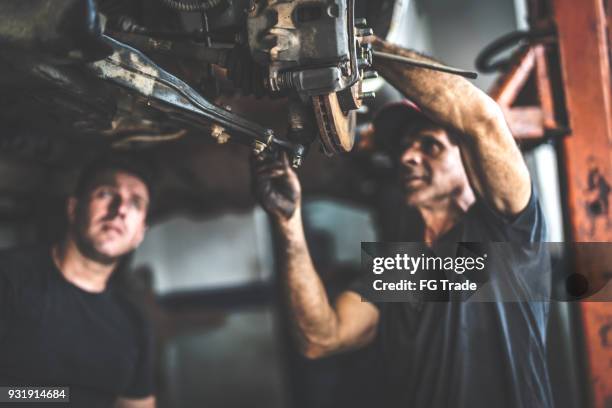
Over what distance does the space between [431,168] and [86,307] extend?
1104 mm

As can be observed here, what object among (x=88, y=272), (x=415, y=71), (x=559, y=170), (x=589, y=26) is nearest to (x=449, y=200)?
(x=559, y=170)

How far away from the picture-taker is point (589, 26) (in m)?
1.22

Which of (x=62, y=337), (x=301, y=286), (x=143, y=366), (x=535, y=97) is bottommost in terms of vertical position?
(x=143, y=366)

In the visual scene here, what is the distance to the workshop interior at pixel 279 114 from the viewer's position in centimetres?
70

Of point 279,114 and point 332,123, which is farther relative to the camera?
point 279,114

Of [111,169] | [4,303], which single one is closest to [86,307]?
[4,303]

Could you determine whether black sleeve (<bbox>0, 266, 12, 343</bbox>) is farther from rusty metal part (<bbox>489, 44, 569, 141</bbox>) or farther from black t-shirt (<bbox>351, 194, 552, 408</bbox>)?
rusty metal part (<bbox>489, 44, 569, 141</bbox>)

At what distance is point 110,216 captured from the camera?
4.53 ft

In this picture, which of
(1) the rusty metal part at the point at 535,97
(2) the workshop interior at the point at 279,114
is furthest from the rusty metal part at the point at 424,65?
(1) the rusty metal part at the point at 535,97

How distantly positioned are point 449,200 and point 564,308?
4.19ft

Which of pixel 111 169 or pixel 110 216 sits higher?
pixel 111 169

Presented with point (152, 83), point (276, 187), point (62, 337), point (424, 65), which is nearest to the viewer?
point (152, 83)

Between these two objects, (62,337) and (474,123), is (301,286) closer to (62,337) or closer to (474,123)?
(474,123)

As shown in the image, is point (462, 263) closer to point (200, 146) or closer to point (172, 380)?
point (200, 146)
